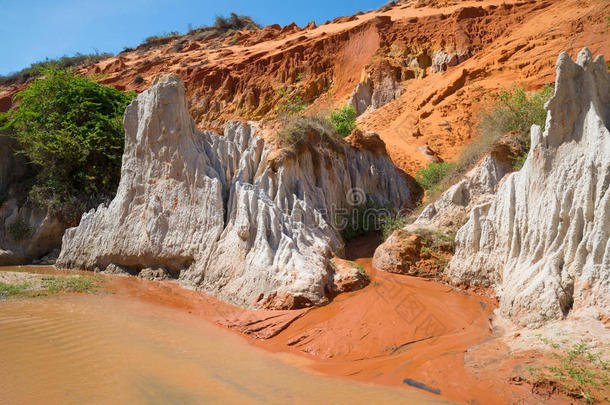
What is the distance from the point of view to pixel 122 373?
3875mm

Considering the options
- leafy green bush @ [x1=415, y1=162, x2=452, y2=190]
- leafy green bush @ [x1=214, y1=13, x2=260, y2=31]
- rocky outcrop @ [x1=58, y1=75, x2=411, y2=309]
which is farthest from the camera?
leafy green bush @ [x1=214, y1=13, x2=260, y2=31]

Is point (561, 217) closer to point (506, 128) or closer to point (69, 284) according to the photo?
point (506, 128)

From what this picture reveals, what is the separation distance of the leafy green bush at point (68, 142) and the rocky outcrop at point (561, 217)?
441 inches

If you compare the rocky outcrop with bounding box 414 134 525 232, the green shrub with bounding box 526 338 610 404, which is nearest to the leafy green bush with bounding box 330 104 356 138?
the rocky outcrop with bounding box 414 134 525 232

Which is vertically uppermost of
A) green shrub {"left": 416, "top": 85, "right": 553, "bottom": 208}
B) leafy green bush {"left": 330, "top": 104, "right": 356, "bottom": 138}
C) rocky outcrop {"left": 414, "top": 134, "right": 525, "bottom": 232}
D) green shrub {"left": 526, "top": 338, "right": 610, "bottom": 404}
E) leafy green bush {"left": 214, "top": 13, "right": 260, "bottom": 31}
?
leafy green bush {"left": 214, "top": 13, "right": 260, "bottom": 31}

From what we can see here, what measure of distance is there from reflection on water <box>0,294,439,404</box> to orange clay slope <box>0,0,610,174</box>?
1066cm

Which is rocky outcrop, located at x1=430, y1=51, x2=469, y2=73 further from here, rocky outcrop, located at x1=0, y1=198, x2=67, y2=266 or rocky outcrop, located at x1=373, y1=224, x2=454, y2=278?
rocky outcrop, located at x1=0, y1=198, x2=67, y2=266

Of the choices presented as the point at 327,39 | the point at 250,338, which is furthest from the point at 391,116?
the point at 250,338

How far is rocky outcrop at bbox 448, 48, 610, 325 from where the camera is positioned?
16.9 feet

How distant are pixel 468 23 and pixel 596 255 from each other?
25.8 m

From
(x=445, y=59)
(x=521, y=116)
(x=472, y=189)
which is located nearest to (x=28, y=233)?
(x=472, y=189)

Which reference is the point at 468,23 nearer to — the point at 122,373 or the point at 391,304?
the point at 391,304

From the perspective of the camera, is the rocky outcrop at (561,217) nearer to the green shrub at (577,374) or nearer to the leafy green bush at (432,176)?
the green shrub at (577,374)

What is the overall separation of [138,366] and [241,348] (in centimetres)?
154
